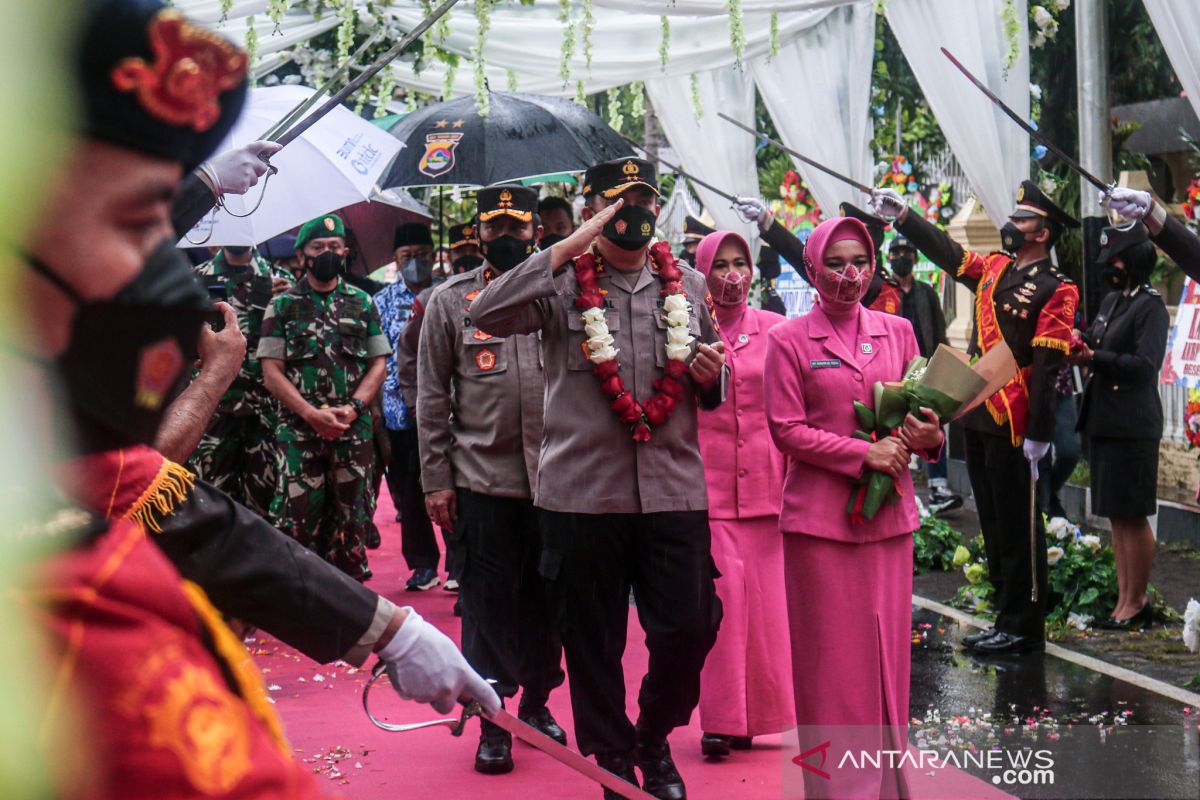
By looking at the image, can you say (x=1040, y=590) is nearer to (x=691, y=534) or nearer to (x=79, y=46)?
(x=691, y=534)

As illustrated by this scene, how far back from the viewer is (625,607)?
17.1 ft

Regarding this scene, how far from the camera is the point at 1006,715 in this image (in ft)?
20.9

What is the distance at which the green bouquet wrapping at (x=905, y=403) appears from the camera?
4941 mm

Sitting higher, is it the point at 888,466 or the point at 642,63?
the point at 642,63

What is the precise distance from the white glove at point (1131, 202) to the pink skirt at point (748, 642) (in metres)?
1.86

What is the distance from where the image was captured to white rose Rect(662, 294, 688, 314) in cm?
520

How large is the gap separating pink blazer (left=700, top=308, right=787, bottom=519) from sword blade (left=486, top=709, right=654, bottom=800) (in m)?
3.08

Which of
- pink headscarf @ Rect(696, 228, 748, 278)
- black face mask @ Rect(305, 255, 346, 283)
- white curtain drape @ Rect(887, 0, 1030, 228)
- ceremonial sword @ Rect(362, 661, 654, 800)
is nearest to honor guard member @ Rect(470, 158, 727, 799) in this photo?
pink headscarf @ Rect(696, 228, 748, 278)

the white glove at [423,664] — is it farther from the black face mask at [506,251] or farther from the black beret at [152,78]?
the black face mask at [506,251]

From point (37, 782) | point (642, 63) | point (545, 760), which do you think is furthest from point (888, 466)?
point (642, 63)

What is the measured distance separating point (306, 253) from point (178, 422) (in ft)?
14.6

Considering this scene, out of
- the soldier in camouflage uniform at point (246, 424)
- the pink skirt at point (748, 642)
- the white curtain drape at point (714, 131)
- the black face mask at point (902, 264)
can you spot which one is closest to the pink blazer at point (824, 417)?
the pink skirt at point (748, 642)

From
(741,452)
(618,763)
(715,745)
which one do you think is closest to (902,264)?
(741,452)

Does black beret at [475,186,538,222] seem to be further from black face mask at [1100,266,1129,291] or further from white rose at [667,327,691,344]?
black face mask at [1100,266,1129,291]
